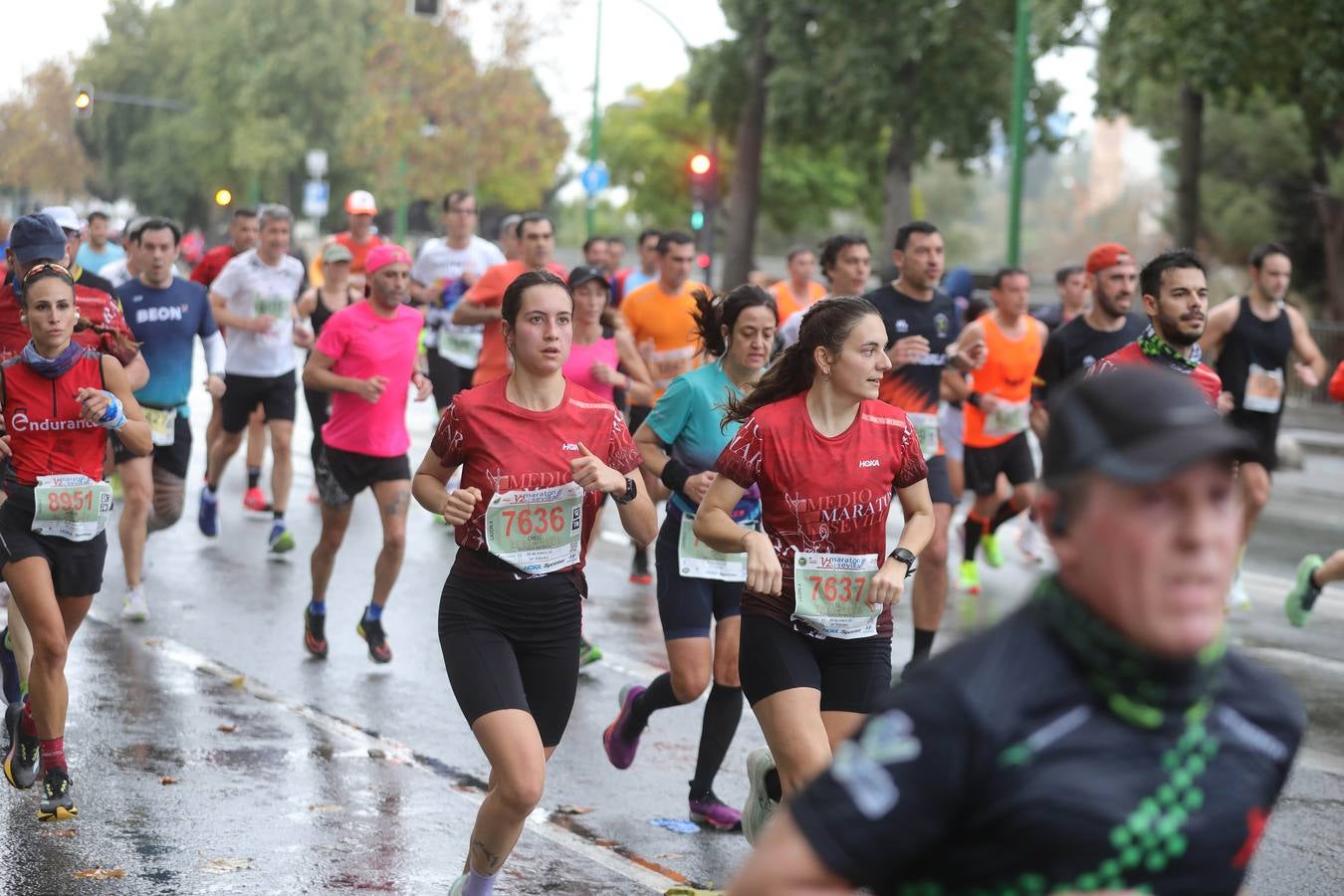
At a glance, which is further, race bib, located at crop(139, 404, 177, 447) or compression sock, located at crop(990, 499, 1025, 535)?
compression sock, located at crop(990, 499, 1025, 535)

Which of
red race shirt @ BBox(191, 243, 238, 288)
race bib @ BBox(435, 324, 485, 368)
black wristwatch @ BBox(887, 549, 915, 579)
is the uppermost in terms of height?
red race shirt @ BBox(191, 243, 238, 288)

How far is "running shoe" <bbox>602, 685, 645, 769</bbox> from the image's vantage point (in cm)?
697

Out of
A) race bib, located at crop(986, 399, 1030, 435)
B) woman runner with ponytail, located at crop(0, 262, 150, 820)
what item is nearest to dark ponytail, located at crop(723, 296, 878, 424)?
woman runner with ponytail, located at crop(0, 262, 150, 820)

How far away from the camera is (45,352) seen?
6.46 metres

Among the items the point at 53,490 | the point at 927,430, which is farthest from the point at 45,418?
the point at 927,430

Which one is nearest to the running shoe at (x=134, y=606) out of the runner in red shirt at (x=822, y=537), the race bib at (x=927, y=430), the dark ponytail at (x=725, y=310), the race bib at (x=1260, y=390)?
the dark ponytail at (x=725, y=310)

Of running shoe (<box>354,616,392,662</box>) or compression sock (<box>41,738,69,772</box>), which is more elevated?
compression sock (<box>41,738,69,772</box>)

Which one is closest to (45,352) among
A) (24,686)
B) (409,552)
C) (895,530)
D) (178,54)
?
(24,686)

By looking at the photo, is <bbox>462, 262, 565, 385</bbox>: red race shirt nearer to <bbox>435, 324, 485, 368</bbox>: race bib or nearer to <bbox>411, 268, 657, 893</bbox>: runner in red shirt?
<bbox>435, 324, 485, 368</bbox>: race bib

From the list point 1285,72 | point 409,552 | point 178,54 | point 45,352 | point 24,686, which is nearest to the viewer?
point 45,352

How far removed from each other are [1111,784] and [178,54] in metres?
88.3

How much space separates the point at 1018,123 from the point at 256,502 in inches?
607

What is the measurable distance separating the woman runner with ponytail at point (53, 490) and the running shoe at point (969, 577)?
20.1 ft

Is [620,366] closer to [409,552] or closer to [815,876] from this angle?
[409,552]
